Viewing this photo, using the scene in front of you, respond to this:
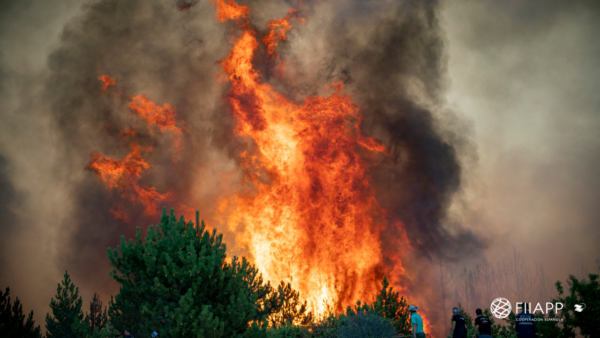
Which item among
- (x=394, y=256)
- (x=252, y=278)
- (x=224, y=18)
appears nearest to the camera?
(x=252, y=278)

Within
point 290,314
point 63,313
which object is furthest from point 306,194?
point 63,313

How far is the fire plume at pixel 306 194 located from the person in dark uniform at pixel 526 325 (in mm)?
20249

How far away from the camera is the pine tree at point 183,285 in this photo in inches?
453

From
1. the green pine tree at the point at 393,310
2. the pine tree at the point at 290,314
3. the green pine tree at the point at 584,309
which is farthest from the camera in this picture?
the pine tree at the point at 290,314

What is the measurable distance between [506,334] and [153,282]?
15.9m

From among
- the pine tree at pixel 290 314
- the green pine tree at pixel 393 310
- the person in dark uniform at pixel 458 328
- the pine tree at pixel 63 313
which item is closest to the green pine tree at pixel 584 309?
the person in dark uniform at pixel 458 328

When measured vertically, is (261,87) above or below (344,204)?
above

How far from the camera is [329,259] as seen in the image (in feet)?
105

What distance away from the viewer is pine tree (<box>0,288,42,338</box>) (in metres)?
16.6

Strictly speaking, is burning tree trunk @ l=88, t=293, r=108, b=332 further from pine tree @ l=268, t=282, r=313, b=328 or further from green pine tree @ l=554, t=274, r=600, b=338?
green pine tree @ l=554, t=274, r=600, b=338

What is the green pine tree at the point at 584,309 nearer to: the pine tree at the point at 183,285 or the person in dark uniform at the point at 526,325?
the person in dark uniform at the point at 526,325

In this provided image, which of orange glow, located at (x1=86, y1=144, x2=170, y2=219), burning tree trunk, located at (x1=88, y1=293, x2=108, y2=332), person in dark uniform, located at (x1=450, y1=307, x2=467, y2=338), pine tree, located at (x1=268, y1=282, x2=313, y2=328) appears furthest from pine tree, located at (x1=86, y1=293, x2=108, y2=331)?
person in dark uniform, located at (x1=450, y1=307, x2=467, y2=338)

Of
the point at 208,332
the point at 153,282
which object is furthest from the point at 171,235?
the point at 208,332

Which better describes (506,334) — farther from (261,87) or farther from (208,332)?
(261,87)
